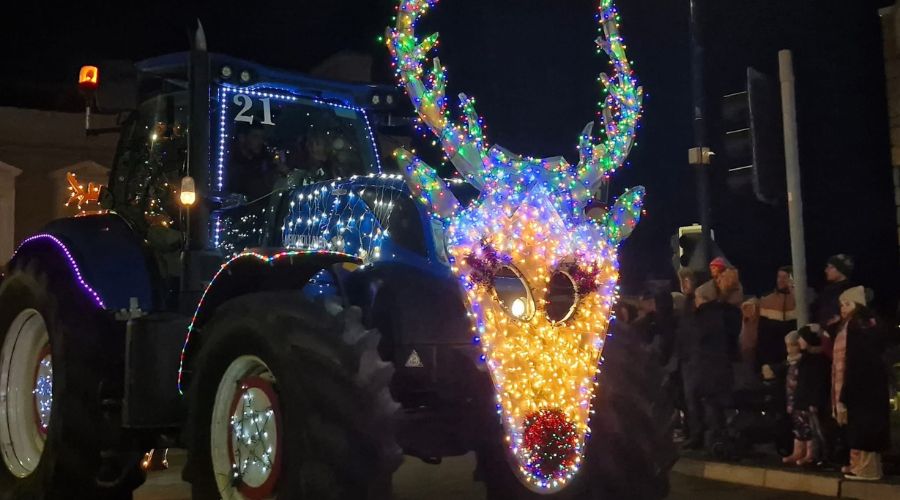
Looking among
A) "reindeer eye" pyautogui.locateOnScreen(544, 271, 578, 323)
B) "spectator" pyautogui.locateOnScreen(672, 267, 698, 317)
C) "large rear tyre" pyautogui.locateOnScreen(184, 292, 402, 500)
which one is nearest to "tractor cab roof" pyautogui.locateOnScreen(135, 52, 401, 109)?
"large rear tyre" pyautogui.locateOnScreen(184, 292, 402, 500)

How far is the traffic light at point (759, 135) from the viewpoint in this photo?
10.8 metres

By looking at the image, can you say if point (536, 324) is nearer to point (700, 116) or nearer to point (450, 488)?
point (450, 488)

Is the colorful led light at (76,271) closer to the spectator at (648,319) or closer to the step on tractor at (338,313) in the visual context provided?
the step on tractor at (338,313)

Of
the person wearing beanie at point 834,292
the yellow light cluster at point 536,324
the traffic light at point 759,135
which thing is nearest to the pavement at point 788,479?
the person wearing beanie at point 834,292

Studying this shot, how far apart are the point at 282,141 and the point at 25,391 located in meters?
2.65

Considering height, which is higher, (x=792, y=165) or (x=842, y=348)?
(x=792, y=165)

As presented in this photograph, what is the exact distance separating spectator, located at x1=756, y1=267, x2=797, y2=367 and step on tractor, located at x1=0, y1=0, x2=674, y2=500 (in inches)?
197

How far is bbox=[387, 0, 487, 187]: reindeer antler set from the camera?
586 centimetres

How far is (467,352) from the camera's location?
5629mm

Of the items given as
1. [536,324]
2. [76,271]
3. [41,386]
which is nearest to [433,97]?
[536,324]

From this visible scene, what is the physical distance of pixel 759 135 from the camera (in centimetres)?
1079

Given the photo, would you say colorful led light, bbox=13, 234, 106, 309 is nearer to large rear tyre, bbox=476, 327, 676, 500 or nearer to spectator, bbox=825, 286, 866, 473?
large rear tyre, bbox=476, 327, 676, 500

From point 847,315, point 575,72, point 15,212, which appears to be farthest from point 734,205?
point 15,212

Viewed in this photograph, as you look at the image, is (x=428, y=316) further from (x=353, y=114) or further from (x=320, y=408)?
(x=353, y=114)
